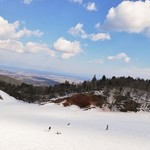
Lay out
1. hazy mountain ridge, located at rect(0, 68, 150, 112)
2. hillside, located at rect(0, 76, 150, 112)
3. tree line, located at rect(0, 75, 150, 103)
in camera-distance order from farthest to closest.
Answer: tree line, located at rect(0, 75, 150, 103)
hazy mountain ridge, located at rect(0, 68, 150, 112)
hillside, located at rect(0, 76, 150, 112)

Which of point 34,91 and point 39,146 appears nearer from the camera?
point 39,146

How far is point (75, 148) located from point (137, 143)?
9534 millimetres

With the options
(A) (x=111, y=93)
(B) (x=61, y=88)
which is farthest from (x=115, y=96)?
(B) (x=61, y=88)

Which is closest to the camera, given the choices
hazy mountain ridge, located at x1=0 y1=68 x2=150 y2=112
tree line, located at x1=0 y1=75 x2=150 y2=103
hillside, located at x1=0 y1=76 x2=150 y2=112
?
hillside, located at x1=0 y1=76 x2=150 y2=112

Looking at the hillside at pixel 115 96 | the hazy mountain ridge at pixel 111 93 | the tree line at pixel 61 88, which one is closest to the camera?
the hillside at pixel 115 96

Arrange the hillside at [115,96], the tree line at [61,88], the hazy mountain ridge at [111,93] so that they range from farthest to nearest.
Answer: the tree line at [61,88] → the hazy mountain ridge at [111,93] → the hillside at [115,96]

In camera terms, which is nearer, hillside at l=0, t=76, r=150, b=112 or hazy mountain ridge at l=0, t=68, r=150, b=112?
hillside at l=0, t=76, r=150, b=112

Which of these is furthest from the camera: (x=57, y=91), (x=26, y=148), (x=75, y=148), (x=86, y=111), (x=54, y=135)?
(x=57, y=91)

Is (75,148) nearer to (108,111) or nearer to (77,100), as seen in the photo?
(108,111)

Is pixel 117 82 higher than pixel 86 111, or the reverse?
pixel 117 82

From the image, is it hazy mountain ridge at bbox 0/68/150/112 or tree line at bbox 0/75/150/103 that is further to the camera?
tree line at bbox 0/75/150/103

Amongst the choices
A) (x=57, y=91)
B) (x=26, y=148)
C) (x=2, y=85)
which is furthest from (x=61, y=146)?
(x=2, y=85)

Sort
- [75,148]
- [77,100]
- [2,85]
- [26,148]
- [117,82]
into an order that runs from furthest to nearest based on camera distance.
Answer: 1. [2,85]
2. [117,82]
3. [77,100]
4. [75,148]
5. [26,148]

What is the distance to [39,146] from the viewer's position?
24.0 meters
